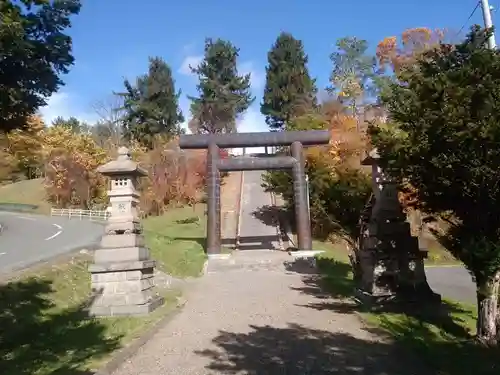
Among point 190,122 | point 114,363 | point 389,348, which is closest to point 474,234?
point 389,348

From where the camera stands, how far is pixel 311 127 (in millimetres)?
28641

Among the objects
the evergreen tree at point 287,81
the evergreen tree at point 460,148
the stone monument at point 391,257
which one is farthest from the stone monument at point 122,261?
the evergreen tree at point 287,81

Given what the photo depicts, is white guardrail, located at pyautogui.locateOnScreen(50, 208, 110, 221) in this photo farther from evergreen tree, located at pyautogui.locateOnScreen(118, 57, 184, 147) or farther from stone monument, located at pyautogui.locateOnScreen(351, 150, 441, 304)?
stone monument, located at pyautogui.locateOnScreen(351, 150, 441, 304)

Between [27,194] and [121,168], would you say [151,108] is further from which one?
[121,168]

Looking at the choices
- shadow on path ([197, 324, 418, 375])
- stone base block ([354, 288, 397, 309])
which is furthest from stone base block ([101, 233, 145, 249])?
stone base block ([354, 288, 397, 309])

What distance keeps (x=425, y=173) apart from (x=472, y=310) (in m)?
5.19

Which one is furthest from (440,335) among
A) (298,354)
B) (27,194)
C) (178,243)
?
(27,194)

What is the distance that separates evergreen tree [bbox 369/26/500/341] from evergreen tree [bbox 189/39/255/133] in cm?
4102

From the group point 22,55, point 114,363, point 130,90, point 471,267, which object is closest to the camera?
point 114,363

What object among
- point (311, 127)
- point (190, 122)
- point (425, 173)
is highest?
point (190, 122)

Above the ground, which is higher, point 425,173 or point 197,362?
point 425,173

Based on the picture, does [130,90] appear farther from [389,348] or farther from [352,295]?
[389,348]

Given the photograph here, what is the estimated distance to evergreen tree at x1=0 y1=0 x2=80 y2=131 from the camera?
32.9 ft

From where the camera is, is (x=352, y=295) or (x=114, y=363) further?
(x=352, y=295)
